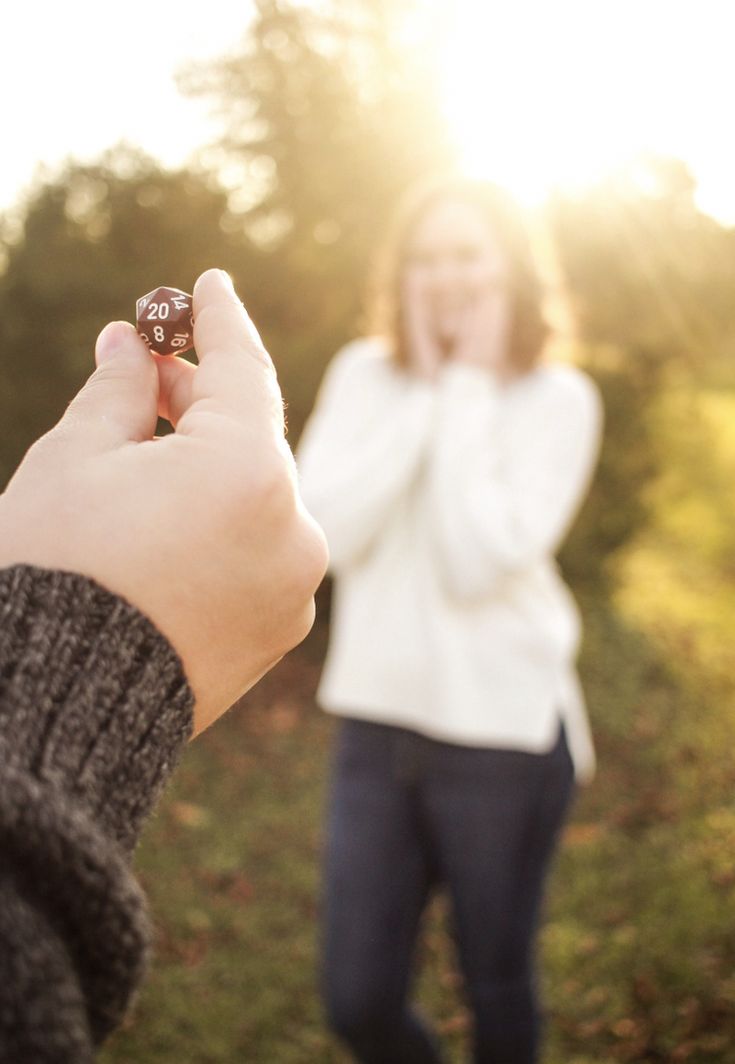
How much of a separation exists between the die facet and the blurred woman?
1.75m

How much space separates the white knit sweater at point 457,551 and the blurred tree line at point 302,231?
162 inches

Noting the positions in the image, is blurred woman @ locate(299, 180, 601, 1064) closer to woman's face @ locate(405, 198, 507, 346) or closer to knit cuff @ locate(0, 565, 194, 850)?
woman's face @ locate(405, 198, 507, 346)

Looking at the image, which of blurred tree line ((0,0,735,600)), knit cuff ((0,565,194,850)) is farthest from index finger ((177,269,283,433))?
blurred tree line ((0,0,735,600))

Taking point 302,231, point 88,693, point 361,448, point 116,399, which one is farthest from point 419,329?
point 302,231

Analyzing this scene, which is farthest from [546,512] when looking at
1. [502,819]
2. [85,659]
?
[85,659]

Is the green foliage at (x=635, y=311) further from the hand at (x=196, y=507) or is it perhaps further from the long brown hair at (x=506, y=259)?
the hand at (x=196, y=507)

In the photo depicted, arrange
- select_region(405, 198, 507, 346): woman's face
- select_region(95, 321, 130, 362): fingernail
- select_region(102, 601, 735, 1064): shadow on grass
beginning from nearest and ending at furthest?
select_region(95, 321, 130, 362): fingernail → select_region(405, 198, 507, 346): woman's face → select_region(102, 601, 735, 1064): shadow on grass

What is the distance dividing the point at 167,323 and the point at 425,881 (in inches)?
88.1

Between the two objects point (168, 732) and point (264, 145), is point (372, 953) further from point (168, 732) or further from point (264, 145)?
point (264, 145)

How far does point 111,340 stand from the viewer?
0.99 m

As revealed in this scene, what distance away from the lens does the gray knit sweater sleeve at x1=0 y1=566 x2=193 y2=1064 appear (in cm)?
62

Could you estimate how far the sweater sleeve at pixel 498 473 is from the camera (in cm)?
273

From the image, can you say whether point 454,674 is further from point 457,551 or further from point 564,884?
point 564,884

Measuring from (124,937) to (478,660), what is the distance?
82.6 inches
